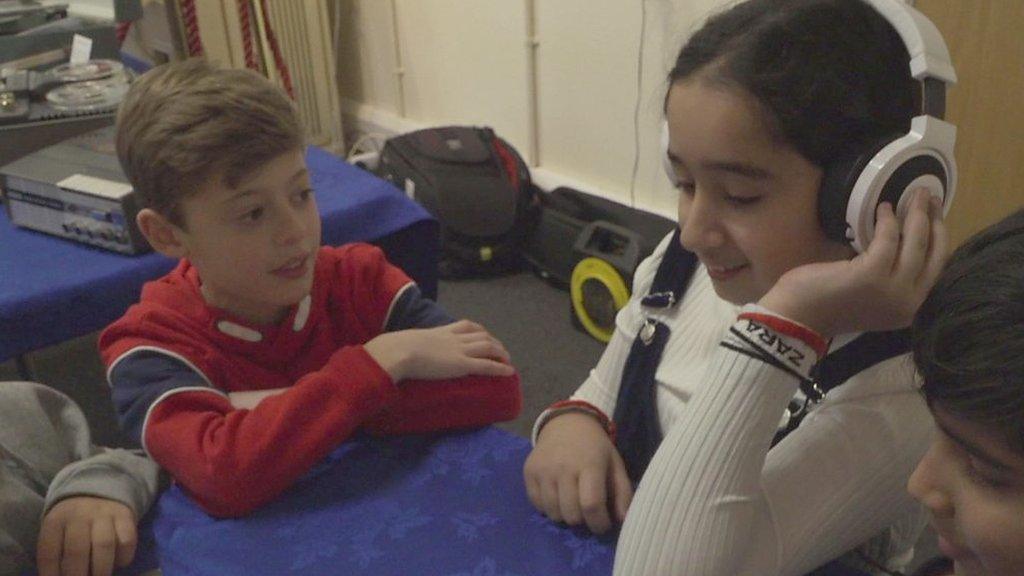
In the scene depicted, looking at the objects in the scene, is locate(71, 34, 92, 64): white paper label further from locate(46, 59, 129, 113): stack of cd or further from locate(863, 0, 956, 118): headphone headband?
locate(863, 0, 956, 118): headphone headband

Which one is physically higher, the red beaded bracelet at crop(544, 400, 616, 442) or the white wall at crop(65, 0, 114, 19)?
the white wall at crop(65, 0, 114, 19)

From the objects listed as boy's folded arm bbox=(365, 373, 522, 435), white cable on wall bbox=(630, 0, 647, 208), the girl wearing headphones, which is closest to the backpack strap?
the girl wearing headphones

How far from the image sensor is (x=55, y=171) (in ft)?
5.33

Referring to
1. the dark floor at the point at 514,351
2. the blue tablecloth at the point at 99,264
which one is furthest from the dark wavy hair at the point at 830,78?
the dark floor at the point at 514,351

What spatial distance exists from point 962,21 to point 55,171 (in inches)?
69.0

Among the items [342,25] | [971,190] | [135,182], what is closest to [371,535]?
[135,182]

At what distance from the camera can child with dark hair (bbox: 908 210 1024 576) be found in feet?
1.70

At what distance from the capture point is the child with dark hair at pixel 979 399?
20.4 inches

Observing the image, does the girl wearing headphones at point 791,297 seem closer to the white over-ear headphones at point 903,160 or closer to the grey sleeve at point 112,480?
the white over-ear headphones at point 903,160

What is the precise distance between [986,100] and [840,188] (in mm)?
1384

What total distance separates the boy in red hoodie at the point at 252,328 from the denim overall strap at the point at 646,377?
135 millimetres

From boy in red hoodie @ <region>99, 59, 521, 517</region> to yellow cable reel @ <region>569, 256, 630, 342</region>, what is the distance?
127 centimetres

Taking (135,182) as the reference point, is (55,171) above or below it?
below

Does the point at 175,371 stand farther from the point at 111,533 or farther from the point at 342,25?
the point at 342,25
